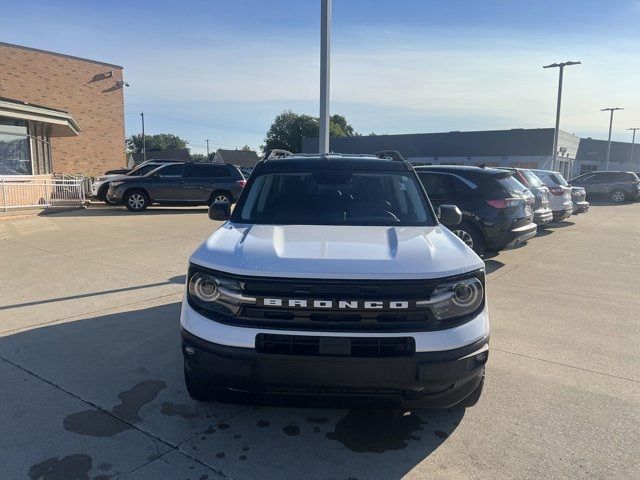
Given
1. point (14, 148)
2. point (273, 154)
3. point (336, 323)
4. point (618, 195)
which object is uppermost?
point (14, 148)

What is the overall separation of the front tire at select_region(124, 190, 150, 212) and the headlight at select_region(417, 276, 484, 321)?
1599cm

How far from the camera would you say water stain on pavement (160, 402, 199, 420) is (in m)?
3.30

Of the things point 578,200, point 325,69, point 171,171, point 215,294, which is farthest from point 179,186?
point 215,294

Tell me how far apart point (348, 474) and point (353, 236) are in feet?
5.08

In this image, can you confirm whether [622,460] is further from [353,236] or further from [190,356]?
[190,356]

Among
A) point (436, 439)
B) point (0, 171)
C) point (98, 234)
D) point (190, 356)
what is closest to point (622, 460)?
point (436, 439)

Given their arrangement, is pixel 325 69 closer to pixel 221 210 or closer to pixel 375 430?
pixel 221 210

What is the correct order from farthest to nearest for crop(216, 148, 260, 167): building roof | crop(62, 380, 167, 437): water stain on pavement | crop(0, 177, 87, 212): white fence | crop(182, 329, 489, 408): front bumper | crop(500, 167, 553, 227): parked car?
crop(216, 148, 260, 167): building roof → crop(0, 177, 87, 212): white fence → crop(500, 167, 553, 227): parked car → crop(62, 380, 167, 437): water stain on pavement → crop(182, 329, 489, 408): front bumper

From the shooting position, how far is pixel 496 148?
4731 cm

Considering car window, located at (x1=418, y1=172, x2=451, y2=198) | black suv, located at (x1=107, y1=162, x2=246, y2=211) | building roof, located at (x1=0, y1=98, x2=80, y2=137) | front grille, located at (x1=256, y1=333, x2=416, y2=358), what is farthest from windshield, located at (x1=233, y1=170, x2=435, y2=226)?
building roof, located at (x1=0, y1=98, x2=80, y2=137)

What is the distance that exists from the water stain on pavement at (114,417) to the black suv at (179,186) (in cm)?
1356

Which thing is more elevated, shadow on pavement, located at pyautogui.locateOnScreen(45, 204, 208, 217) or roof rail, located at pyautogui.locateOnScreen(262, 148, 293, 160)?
roof rail, located at pyautogui.locateOnScreen(262, 148, 293, 160)

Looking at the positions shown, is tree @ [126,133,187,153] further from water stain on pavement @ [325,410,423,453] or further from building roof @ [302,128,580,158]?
water stain on pavement @ [325,410,423,453]

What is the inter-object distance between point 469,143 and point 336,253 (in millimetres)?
49499
